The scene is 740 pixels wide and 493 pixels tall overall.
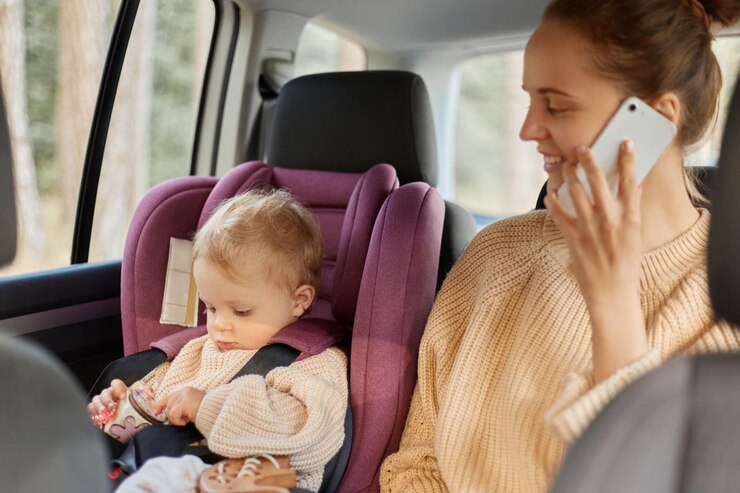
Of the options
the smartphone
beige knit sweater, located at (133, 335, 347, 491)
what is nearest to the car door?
beige knit sweater, located at (133, 335, 347, 491)

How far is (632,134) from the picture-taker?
128 centimetres

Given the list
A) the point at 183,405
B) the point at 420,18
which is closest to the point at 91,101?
the point at 420,18

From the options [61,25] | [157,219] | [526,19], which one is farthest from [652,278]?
[61,25]

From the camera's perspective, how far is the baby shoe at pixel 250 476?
1.33 meters

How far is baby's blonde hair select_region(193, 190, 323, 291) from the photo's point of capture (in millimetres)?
1750

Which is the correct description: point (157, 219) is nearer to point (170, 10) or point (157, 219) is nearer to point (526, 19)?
point (526, 19)

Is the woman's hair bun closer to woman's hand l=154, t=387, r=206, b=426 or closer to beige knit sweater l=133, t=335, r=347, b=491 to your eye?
beige knit sweater l=133, t=335, r=347, b=491

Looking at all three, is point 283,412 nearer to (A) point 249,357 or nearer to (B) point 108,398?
(A) point 249,357

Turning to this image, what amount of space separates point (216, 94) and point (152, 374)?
141 cm

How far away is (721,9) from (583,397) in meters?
0.78

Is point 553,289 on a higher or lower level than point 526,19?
lower

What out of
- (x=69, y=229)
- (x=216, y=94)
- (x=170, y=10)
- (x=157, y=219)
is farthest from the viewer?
(x=170, y=10)

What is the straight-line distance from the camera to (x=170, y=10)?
11.9 ft

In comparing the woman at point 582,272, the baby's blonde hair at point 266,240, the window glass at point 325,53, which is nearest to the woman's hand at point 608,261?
the woman at point 582,272
